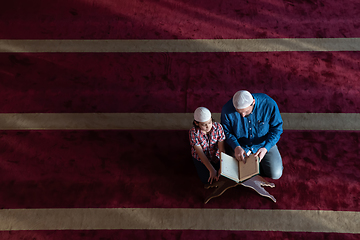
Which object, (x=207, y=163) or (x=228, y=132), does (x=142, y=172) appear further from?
(x=228, y=132)

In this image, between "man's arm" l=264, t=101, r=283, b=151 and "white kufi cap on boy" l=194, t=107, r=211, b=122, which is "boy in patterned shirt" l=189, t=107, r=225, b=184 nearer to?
"white kufi cap on boy" l=194, t=107, r=211, b=122

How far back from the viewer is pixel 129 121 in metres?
3.39

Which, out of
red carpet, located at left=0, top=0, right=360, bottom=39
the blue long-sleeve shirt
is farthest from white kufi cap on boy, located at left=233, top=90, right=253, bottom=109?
red carpet, located at left=0, top=0, right=360, bottom=39

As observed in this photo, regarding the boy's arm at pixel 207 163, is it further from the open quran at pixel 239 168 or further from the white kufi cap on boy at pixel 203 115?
the white kufi cap on boy at pixel 203 115

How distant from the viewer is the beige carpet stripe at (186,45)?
3777 millimetres

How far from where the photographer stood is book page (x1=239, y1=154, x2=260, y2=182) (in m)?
2.37

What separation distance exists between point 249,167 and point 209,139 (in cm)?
44

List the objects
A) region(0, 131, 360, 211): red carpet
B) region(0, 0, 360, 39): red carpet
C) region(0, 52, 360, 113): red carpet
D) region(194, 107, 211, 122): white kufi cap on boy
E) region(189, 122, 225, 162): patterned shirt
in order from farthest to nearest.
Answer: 1. region(0, 0, 360, 39): red carpet
2. region(0, 52, 360, 113): red carpet
3. region(0, 131, 360, 211): red carpet
4. region(189, 122, 225, 162): patterned shirt
5. region(194, 107, 211, 122): white kufi cap on boy

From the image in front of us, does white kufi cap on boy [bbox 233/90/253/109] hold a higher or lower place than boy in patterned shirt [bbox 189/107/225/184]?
higher

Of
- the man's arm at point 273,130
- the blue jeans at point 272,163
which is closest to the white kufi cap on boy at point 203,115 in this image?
the man's arm at point 273,130

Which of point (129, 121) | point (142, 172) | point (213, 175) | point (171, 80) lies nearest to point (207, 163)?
point (213, 175)

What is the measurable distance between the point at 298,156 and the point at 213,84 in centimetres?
136

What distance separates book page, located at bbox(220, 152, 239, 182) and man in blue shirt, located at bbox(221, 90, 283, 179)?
7cm

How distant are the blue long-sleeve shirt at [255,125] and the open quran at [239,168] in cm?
17
